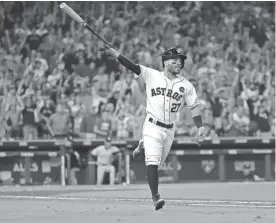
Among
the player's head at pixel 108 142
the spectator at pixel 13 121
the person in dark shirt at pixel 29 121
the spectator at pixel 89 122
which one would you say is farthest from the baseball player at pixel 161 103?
the spectator at pixel 13 121

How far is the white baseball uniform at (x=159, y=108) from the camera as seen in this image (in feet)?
29.9

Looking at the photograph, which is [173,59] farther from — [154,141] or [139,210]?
[139,210]

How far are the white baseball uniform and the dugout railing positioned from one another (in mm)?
8261

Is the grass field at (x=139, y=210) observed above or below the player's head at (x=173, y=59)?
below

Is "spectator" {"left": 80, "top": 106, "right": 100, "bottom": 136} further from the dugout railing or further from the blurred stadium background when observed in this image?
the dugout railing

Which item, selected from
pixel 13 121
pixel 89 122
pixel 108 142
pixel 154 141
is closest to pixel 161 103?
pixel 154 141

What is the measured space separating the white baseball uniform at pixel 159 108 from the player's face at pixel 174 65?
0.11 metres

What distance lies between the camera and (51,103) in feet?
58.5

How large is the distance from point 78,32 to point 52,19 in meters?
1.03

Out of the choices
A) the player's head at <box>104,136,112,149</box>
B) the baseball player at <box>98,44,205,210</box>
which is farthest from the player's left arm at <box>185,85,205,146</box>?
the player's head at <box>104,136,112,149</box>

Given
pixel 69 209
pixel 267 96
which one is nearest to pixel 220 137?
pixel 267 96

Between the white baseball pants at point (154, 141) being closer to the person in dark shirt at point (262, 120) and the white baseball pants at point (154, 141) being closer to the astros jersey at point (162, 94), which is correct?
the astros jersey at point (162, 94)

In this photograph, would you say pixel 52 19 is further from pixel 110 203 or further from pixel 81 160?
pixel 110 203

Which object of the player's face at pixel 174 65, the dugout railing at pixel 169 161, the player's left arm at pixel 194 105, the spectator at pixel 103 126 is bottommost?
the dugout railing at pixel 169 161
